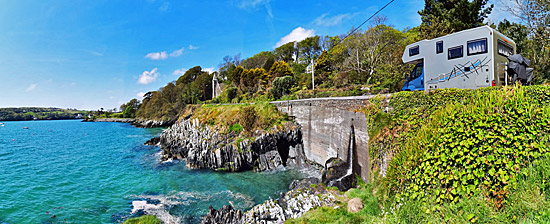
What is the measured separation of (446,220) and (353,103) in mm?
9619

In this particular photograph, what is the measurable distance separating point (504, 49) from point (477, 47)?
71.8 inches

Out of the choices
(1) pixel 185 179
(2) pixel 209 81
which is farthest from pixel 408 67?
(2) pixel 209 81

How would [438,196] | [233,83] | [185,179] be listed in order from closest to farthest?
[438,196]
[185,179]
[233,83]

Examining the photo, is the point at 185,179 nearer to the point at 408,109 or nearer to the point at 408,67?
the point at 408,109

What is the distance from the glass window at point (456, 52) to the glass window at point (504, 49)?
1.43 meters

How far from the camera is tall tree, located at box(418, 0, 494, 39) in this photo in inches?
798

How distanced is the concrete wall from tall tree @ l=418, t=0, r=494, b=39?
13550 mm

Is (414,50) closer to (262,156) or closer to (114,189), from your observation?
(262,156)

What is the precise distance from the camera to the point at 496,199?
13.8ft

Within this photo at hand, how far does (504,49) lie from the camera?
1100 centimetres

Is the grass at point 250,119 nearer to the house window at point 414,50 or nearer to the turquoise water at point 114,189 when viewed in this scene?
the turquoise water at point 114,189

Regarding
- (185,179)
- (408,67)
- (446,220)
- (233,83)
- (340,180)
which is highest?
(233,83)

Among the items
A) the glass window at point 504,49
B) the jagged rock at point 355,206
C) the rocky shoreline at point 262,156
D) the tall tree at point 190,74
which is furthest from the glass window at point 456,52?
the tall tree at point 190,74

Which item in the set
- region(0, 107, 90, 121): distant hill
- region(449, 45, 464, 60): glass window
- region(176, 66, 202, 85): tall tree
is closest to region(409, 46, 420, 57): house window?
region(449, 45, 464, 60): glass window
